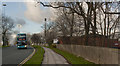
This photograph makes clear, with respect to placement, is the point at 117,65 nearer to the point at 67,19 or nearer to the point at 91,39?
the point at 91,39

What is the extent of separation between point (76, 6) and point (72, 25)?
467cm

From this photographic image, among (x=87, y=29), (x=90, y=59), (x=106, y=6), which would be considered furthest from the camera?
(x=87, y=29)

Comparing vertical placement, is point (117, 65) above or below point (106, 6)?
below

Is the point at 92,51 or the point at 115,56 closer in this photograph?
the point at 115,56

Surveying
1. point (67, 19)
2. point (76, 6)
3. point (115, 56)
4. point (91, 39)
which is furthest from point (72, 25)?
point (115, 56)

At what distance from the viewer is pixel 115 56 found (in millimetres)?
8891

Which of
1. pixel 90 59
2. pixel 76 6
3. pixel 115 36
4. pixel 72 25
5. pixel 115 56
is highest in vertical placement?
pixel 76 6

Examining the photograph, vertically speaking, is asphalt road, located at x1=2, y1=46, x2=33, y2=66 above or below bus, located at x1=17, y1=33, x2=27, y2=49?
below

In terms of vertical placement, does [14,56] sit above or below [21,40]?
below

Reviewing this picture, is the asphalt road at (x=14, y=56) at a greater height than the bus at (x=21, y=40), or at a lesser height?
lesser

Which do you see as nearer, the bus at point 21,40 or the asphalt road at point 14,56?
the asphalt road at point 14,56

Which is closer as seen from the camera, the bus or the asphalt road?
the asphalt road

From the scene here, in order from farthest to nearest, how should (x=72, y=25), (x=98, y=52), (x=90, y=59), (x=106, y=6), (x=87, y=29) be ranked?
(x=72, y=25) → (x=87, y=29) → (x=90, y=59) → (x=106, y=6) → (x=98, y=52)

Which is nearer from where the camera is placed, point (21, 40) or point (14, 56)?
point (14, 56)
